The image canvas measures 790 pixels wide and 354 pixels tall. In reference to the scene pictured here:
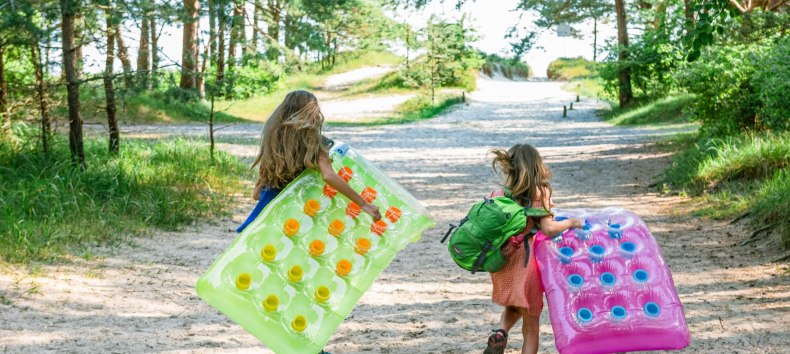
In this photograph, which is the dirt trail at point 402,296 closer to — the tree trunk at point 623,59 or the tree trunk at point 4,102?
the tree trunk at point 4,102

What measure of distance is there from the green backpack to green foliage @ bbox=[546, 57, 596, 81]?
190 feet

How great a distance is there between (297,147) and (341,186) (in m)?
0.34

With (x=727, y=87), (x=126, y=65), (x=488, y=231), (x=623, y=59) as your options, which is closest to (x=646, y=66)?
(x=623, y=59)

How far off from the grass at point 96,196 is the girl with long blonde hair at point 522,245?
4.86m

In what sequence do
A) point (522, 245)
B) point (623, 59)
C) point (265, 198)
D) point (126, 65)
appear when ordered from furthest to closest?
point (623, 59) → point (126, 65) → point (265, 198) → point (522, 245)

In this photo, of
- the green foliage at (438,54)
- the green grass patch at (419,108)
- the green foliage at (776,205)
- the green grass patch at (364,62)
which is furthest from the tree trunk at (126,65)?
the green grass patch at (364,62)

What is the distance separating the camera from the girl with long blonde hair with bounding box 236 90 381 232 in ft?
17.3

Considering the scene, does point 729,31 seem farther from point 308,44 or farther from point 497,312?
point 308,44

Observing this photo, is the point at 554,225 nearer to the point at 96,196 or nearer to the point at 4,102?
the point at 96,196

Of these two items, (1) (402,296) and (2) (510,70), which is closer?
(1) (402,296)

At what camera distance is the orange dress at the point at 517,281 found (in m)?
5.12

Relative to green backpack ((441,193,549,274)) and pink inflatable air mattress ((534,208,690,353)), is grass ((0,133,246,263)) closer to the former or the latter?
green backpack ((441,193,549,274))

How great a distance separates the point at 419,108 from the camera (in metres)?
36.5

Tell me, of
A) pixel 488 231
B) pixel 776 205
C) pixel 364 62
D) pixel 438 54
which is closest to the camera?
pixel 488 231
